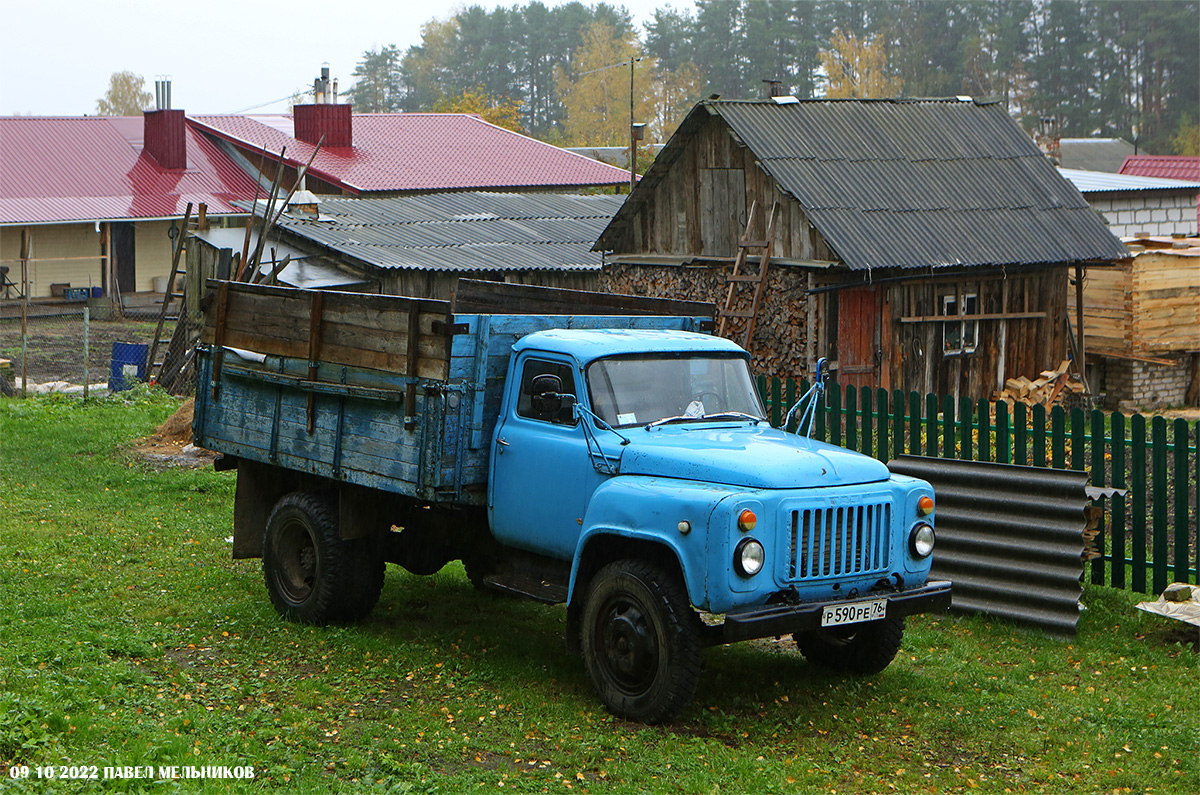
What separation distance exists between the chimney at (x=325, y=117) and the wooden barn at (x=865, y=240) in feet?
73.9

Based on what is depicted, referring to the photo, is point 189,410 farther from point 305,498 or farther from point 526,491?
point 526,491

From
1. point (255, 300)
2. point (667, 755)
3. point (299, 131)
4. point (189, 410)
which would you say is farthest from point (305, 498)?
point (299, 131)

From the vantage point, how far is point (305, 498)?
9.02 metres

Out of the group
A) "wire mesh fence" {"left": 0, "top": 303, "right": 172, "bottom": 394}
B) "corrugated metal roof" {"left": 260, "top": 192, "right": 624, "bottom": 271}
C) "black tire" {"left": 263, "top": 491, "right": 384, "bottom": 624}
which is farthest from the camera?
"corrugated metal roof" {"left": 260, "top": 192, "right": 624, "bottom": 271}

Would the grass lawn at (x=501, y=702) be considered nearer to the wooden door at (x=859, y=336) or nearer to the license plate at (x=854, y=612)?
the license plate at (x=854, y=612)

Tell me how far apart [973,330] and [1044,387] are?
1.53 meters

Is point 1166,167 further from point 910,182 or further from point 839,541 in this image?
point 839,541

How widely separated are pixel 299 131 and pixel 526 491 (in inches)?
1447

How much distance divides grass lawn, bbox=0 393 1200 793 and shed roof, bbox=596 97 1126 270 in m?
9.78

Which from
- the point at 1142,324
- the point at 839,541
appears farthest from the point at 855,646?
the point at 1142,324

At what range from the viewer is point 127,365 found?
21.8m

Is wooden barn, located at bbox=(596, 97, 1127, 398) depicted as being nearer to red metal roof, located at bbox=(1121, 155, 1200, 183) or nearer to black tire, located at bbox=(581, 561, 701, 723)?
black tire, located at bbox=(581, 561, 701, 723)

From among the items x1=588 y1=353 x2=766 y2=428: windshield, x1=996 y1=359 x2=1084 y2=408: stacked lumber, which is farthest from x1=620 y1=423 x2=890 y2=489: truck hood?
x1=996 y1=359 x2=1084 y2=408: stacked lumber

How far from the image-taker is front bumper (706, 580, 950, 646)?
6.43m
